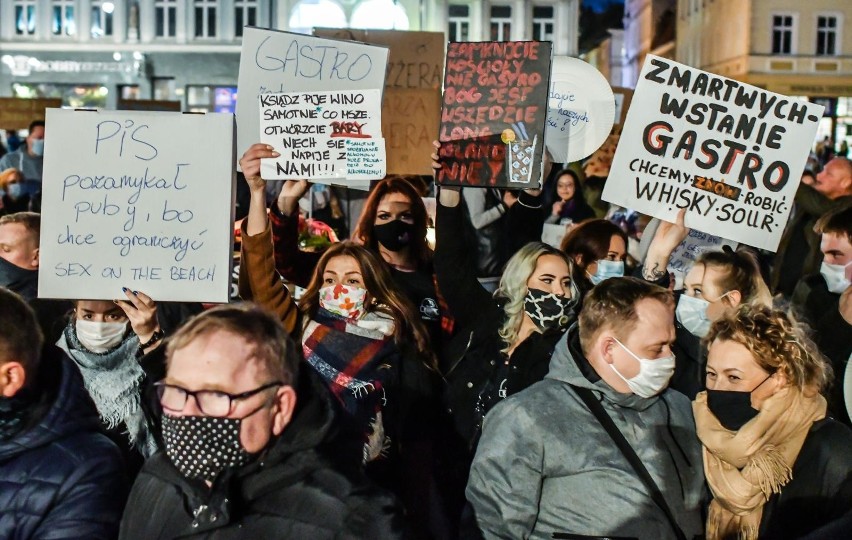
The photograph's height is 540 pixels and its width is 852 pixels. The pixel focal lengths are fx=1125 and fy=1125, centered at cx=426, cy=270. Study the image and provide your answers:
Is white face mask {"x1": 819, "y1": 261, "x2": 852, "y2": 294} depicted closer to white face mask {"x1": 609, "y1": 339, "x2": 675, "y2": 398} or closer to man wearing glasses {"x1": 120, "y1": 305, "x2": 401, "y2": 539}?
white face mask {"x1": 609, "y1": 339, "x2": 675, "y2": 398}

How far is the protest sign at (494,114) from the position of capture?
518 centimetres

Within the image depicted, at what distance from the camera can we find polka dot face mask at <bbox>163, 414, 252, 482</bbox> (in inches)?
102

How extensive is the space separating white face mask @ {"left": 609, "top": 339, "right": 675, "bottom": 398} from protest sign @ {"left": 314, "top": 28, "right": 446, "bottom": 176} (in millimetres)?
2865

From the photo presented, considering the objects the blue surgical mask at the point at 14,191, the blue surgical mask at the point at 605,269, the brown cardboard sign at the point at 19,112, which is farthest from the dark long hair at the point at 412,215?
the brown cardboard sign at the point at 19,112

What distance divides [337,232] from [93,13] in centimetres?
3814

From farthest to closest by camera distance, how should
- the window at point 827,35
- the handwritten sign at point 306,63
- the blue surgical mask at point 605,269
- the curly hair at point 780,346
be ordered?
1. the window at point 827,35
2. the blue surgical mask at point 605,269
3. the handwritten sign at point 306,63
4. the curly hair at point 780,346

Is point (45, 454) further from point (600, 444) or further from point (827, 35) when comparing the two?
point (827, 35)

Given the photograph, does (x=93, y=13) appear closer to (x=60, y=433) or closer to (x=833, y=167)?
(x=833, y=167)

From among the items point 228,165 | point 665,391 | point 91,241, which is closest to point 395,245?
point 228,165

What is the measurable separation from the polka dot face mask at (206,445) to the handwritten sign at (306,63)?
288 cm

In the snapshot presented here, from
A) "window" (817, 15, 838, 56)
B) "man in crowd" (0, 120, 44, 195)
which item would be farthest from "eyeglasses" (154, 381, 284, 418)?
"window" (817, 15, 838, 56)

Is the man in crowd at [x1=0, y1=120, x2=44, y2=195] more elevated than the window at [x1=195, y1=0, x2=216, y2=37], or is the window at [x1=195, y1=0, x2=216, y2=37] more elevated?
the window at [x1=195, y1=0, x2=216, y2=37]

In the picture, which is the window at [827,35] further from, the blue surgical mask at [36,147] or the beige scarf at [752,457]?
the beige scarf at [752,457]

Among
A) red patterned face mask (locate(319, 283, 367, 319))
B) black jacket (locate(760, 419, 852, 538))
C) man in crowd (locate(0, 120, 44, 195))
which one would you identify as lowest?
black jacket (locate(760, 419, 852, 538))
